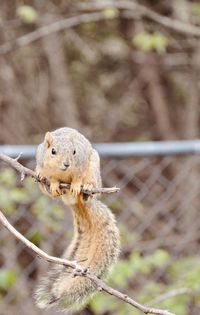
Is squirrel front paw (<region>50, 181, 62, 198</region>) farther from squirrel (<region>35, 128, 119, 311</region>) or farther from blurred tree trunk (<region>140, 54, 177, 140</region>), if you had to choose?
blurred tree trunk (<region>140, 54, 177, 140</region>)

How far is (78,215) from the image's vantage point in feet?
5.44

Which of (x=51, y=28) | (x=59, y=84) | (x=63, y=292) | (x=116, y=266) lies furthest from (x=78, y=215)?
(x=59, y=84)

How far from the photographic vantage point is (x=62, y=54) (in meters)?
3.87

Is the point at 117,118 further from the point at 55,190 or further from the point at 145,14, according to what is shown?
the point at 55,190

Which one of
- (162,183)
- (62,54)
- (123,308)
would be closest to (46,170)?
(123,308)

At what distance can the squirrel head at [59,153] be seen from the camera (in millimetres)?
1572

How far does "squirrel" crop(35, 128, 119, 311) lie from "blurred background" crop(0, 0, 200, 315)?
0.76m

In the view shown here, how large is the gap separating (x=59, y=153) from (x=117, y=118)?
2.53 m

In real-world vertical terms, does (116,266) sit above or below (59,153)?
above

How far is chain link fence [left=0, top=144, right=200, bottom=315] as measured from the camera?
2578 mm

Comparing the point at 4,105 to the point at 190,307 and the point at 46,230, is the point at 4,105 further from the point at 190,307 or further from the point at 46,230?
the point at 190,307

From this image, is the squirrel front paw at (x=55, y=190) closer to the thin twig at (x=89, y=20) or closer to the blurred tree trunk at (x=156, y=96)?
the thin twig at (x=89, y=20)

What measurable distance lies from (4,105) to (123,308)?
141 cm

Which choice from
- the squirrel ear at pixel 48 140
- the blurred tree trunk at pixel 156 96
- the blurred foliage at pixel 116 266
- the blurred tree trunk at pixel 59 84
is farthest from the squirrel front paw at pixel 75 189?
the blurred tree trunk at pixel 156 96
